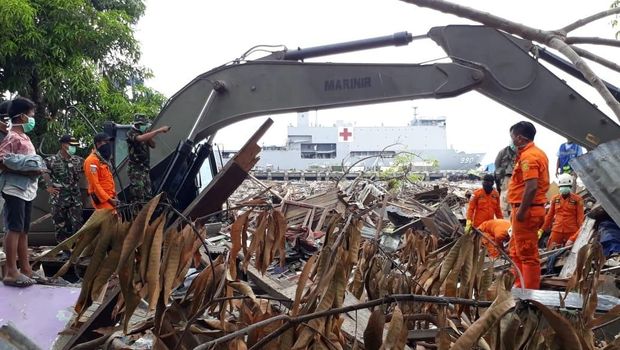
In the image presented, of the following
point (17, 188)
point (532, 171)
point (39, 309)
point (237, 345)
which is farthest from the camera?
point (532, 171)

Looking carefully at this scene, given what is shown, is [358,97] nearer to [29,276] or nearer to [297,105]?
[297,105]

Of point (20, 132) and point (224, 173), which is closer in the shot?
point (224, 173)

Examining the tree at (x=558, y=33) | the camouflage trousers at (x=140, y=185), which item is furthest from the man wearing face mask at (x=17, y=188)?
the tree at (x=558, y=33)

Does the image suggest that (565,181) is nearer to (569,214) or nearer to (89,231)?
(569,214)

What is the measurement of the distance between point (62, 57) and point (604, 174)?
34.0ft

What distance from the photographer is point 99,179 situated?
599cm

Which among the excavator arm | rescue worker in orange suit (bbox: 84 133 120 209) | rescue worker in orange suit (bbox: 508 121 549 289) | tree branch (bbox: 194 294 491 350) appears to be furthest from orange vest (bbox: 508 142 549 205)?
rescue worker in orange suit (bbox: 84 133 120 209)

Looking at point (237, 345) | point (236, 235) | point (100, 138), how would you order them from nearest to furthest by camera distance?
point (237, 345), point (236, 235), point (100, 138)

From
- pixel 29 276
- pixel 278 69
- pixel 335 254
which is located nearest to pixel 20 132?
pixel 29 276

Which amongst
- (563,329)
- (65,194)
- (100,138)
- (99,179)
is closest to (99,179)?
(99,179)

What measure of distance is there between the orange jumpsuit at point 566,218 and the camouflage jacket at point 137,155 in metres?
5.54

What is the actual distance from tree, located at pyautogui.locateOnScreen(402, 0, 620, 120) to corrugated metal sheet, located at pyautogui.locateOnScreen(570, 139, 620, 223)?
8.04 feet

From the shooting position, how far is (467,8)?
4.68 feet

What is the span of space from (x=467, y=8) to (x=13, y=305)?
162 inches
